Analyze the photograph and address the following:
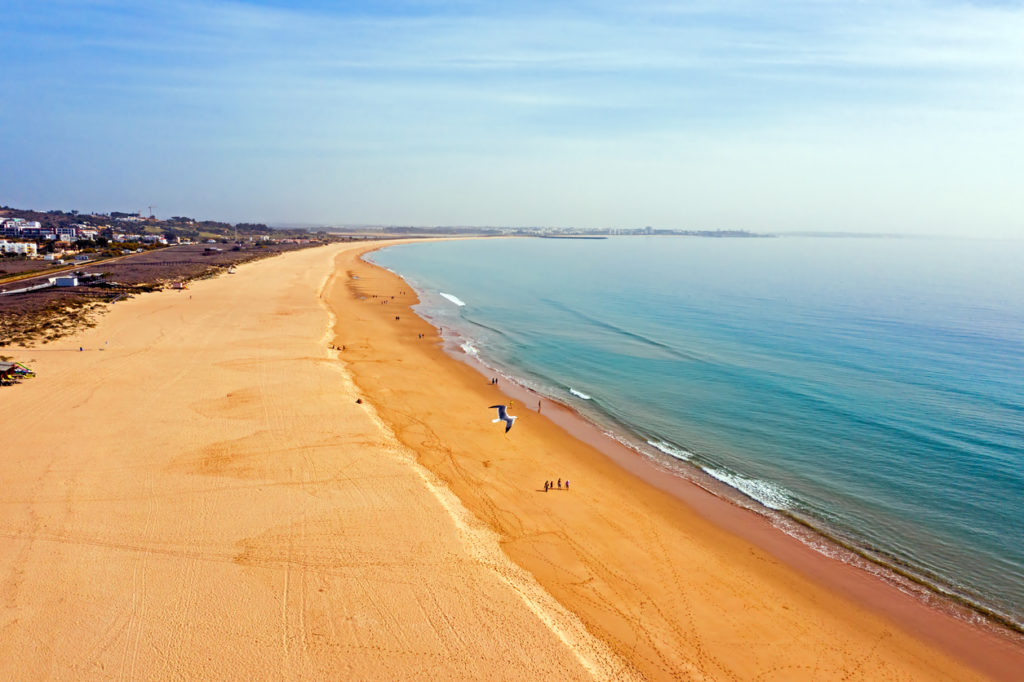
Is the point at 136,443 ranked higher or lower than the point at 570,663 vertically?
higher

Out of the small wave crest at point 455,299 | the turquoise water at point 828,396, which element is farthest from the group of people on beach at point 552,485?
the small wave crest at point 455,299

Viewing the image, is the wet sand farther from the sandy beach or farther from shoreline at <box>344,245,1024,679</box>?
shoreline at <box>344,245,1024,679</box>

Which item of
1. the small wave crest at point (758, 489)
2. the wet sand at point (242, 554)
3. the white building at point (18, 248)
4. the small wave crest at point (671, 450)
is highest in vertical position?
the white building at point (18, 248)

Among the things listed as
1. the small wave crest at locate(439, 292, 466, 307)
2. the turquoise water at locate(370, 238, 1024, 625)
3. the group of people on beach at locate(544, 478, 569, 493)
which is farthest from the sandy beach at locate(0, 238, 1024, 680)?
the small wave crest at locate(439, 292, 466, 307)

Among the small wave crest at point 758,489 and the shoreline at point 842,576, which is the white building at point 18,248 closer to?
the shoreline at point 842,576

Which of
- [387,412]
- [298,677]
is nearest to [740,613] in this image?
[298,677]

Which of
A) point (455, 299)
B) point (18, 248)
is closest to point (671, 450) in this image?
point (455, 299)

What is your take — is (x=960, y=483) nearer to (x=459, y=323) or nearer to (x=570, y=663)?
(x=570, y=663)
